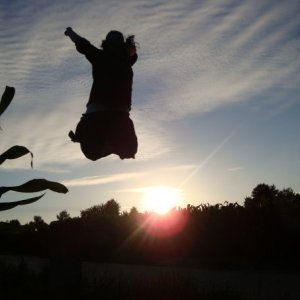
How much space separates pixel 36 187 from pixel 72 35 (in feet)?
8.13

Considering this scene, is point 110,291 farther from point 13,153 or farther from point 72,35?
point 72,35

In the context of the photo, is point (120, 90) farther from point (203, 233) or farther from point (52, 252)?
point (203, 233)

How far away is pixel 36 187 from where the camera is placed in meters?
2.91

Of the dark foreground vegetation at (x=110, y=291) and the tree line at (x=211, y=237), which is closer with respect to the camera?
the dark foreground vegetation at (x=110, y=291)

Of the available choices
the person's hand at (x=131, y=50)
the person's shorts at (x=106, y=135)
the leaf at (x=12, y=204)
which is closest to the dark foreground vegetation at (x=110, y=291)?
the person's shorts at (x=106, y=135)

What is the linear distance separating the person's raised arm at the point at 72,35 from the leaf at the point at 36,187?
233cm

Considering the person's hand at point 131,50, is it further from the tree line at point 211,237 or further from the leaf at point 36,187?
the tree line at point 211,237

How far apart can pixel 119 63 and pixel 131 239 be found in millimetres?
7587

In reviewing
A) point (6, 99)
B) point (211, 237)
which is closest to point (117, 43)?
point (6, 99)

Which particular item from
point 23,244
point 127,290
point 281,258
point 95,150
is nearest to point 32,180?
point 95,150

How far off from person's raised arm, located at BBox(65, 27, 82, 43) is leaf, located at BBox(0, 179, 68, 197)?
2327mm

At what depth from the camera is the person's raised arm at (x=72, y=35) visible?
481 centimetres

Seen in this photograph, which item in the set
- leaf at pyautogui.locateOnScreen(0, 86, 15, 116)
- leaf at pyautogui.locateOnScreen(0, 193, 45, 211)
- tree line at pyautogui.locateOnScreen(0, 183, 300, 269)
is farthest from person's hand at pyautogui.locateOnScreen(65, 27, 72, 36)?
tree line at pyautogui.locateOnScreen(0, 183, 300, 269)

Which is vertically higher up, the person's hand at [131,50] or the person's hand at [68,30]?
the person's hand at [68,30]
